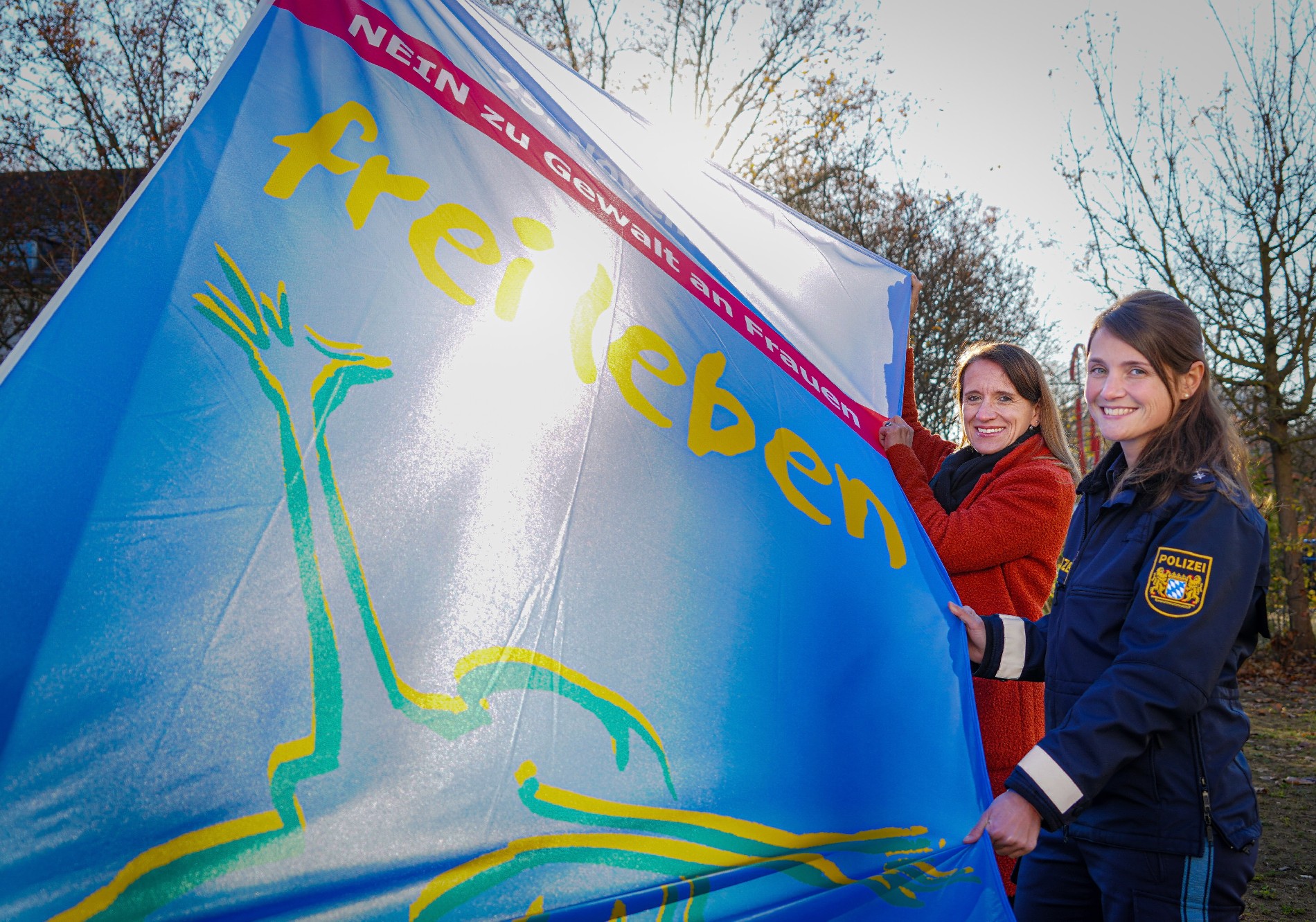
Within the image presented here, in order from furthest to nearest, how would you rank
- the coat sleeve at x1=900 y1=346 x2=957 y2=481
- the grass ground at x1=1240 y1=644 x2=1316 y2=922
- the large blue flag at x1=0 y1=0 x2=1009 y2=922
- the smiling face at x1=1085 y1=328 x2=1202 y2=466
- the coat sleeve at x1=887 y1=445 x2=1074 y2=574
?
the grass ground at x1=1240 y1=644 x2=1316 y2=922 → the coat sleeve at x1=900 y1=346 x2=957 y2=481 → the coat sleeve at x1=887 y1=445 x2=1074 y2=574 → the smiling face at x1=1085 y1=328 x2=1202 y2=466 → the large blue flag at x1=0 y1=0 x2=1009 y2=922

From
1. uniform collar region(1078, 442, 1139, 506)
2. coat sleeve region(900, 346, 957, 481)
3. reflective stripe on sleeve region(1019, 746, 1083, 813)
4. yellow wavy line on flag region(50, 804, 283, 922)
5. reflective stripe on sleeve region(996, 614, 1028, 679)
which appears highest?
coat sleeve region(900, 346, 957, 481)

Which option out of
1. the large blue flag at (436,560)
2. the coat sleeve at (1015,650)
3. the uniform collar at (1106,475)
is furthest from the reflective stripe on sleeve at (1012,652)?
the uniform collar at (1106,475)

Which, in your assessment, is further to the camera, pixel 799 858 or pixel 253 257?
pixel 799 858

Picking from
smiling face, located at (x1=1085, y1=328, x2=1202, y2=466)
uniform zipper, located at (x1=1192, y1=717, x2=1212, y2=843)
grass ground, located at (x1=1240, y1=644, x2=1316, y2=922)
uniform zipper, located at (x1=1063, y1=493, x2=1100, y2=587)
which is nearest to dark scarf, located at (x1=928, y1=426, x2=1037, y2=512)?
uniform zipper, located at (x1=1063, y1=493, x2=1100, y2=587)

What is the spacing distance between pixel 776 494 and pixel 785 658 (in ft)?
1.22

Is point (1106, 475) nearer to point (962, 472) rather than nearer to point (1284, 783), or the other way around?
point (962, 472)

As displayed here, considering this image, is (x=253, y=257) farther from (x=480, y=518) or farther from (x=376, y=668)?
(x=376, y=668)

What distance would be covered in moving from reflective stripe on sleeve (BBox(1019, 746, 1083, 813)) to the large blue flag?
0.39m

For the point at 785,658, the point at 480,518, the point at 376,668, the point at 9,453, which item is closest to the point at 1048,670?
the point at 785,658

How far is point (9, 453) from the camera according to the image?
139 cm

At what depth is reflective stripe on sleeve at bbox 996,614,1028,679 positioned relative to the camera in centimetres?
214

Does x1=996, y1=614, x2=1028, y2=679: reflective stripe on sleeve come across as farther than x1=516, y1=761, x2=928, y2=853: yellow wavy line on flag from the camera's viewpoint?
Yes

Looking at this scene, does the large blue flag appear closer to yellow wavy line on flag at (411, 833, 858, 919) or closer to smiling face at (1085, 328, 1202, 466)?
yellow wavy line on flag at (411, 833, 858, 919)

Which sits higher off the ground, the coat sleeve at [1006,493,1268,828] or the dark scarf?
the dark scarf
